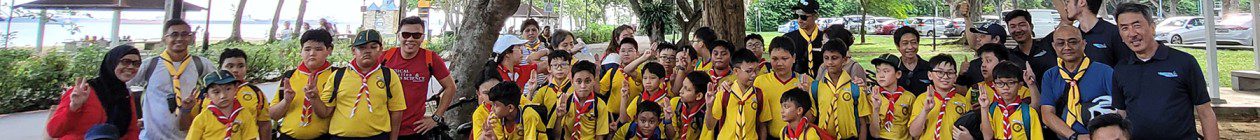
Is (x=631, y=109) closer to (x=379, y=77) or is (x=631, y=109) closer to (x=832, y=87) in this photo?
(x=832, y=87)

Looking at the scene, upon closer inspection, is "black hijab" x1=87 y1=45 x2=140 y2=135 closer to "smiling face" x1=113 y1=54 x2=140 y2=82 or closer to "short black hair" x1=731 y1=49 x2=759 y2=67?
"smiling face" x1=113 y1=54 x2=140 y2=82

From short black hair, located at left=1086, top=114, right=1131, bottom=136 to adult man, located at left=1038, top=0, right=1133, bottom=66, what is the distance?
20.1 inches

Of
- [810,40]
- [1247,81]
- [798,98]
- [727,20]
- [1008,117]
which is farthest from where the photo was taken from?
[1247,81]

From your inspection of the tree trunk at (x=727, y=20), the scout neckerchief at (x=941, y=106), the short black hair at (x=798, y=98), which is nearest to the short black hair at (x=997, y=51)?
the scout neckerchief at (x=941, y=106)

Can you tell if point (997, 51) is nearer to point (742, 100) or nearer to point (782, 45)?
point (782, 45)

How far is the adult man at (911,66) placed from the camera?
4.63 meters

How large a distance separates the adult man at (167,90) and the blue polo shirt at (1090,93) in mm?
3193

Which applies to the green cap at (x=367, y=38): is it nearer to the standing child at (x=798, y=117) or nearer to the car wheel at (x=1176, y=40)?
the standing child at (x=798, y=117)

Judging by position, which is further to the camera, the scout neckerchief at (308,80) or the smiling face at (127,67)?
the scout neckerchief at (308,80)

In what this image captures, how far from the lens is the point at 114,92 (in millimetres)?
3617

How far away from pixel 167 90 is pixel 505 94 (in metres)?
1.31

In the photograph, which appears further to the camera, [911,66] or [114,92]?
[911,66]

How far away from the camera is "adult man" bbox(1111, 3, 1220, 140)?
9.79 feet

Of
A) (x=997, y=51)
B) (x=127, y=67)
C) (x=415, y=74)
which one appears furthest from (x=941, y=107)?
(x=127, y=67)
